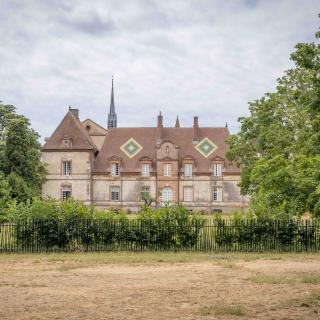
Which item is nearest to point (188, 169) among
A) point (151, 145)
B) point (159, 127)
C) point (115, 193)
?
point (151, 145)

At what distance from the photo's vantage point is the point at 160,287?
14.3m

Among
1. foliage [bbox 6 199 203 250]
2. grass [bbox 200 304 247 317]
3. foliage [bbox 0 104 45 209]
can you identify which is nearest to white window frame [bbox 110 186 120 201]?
foliage [bbox 0 104 45 209]

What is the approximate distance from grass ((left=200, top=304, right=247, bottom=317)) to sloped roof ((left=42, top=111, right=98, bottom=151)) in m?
52.0

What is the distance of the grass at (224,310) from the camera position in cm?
1074

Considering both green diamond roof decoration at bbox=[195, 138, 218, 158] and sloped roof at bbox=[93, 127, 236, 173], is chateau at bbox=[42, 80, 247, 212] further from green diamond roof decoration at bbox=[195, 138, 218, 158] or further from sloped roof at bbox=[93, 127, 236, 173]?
sloped roof at bbox=[93, 127, 236, 173]

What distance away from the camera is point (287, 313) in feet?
35.6

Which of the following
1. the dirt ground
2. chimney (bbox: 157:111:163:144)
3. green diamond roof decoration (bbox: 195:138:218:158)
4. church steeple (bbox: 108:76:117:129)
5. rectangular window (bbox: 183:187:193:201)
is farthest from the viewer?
church steeple (bbox: 108:76:117:129)

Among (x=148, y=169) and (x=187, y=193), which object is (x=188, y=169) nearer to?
(x=187, y=193)

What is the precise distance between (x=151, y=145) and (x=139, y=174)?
4.18 metres

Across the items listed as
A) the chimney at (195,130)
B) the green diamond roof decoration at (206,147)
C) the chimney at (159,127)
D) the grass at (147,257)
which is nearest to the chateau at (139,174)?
the green diamond roof decoration at (206,147)

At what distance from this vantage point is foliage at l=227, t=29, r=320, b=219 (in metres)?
15.1

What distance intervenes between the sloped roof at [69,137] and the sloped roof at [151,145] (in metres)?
2.31

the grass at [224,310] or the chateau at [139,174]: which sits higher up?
the chateau at [139,174]

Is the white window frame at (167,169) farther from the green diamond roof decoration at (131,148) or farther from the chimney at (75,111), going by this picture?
the chimney at (75,111)
